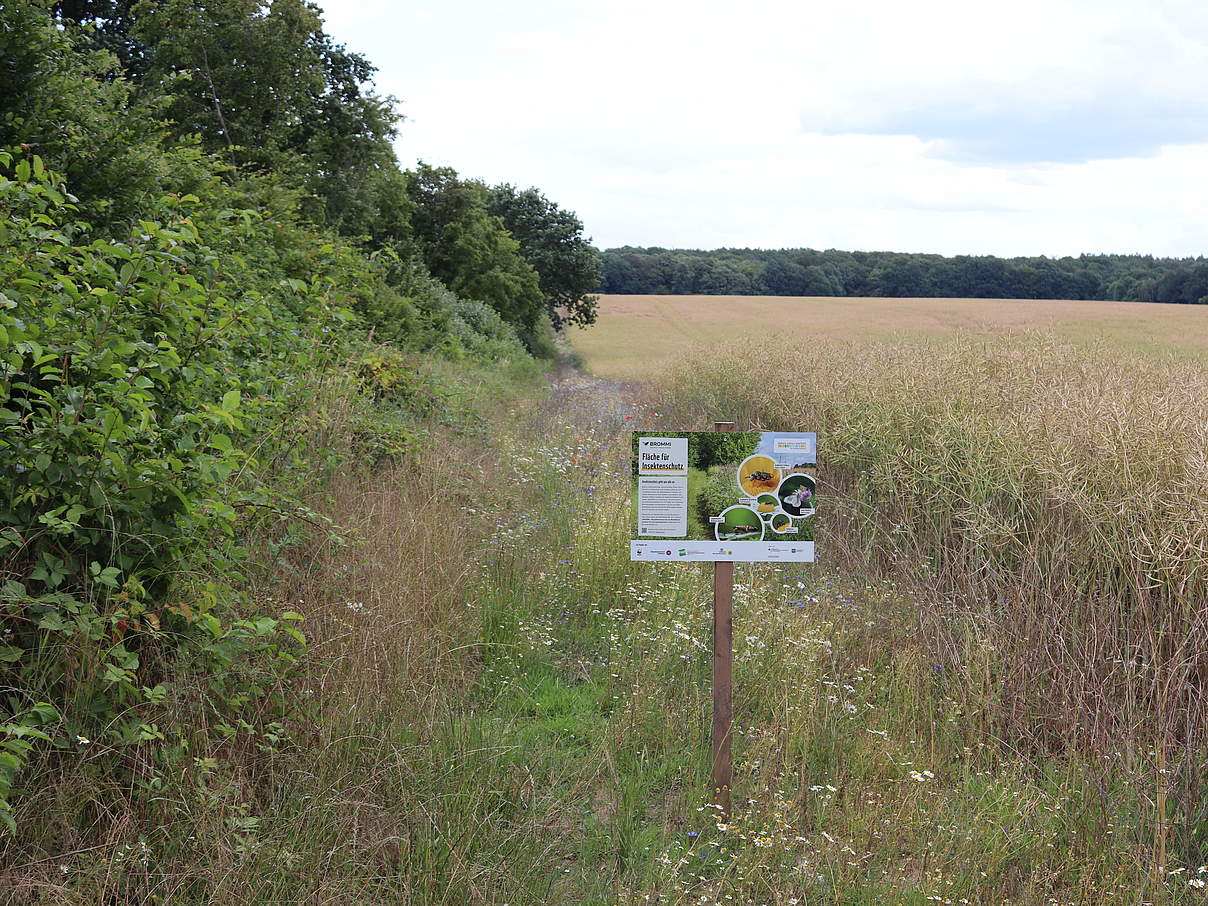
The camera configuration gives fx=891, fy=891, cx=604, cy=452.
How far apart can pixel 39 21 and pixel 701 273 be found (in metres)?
72.0

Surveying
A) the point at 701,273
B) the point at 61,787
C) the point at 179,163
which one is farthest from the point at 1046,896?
the point at 701,273

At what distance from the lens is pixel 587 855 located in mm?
3336

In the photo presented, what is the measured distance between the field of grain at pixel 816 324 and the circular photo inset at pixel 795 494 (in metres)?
8.89

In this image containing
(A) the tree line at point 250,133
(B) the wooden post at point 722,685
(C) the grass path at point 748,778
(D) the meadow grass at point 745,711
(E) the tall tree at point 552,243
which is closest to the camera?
(D) the meadow grass at point 745,711

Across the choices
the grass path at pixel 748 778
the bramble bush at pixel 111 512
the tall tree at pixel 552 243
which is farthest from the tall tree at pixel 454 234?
the bramble bush at pixel 111 512

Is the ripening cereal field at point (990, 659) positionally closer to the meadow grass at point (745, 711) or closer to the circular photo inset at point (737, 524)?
the meadow grass at point (745, 711)

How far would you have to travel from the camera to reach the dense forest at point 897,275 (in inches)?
2093

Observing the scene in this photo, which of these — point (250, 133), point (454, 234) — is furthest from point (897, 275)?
point (250, 133)

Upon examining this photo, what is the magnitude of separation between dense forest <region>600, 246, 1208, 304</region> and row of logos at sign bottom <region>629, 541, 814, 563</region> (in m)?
53.7

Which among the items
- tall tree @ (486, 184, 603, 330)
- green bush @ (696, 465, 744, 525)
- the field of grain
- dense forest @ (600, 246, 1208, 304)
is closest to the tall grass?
green bush @ (696, 465, 744, 525)

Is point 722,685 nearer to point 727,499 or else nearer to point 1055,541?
point 727,499

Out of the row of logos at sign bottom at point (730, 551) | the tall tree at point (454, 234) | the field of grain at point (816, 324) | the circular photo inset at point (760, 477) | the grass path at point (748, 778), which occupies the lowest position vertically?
the grass path at point (748, 778)

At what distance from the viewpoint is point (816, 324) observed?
32750 millimetres

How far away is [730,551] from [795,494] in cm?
37
